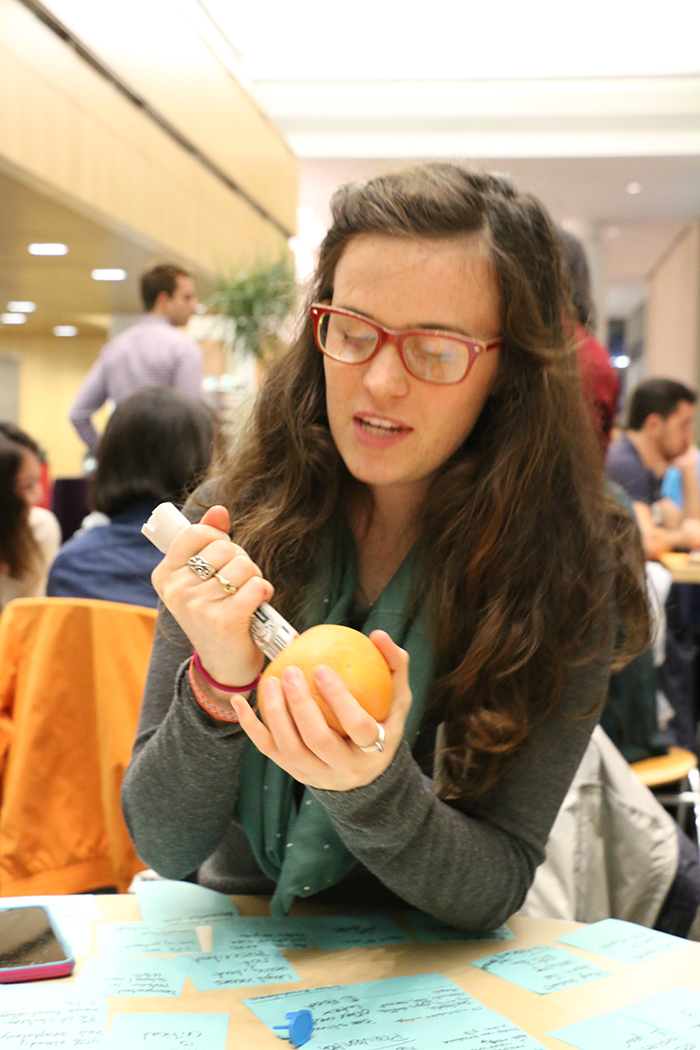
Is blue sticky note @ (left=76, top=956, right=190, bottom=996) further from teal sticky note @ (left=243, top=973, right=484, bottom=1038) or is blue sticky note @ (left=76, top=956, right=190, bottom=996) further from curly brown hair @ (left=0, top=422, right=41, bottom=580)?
curly brown hair @ (left=0, top=422, right=41, bottom=580)

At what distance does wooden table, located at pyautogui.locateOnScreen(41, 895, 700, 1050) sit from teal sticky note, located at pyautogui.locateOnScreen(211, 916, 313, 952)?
0.08 feet

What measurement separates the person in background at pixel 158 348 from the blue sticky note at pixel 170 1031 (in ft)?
12.9

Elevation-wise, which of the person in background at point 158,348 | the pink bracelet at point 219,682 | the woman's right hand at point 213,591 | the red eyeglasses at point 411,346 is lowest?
the pink bracelet at point 219,682

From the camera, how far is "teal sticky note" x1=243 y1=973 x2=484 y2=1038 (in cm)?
82

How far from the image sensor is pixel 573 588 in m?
1.16

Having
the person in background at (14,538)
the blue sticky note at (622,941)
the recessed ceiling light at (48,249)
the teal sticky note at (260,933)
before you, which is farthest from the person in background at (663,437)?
the teal sticky note at (260,933)

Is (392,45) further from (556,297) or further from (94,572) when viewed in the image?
(556,297)

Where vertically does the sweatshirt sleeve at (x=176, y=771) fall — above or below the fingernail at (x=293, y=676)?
below

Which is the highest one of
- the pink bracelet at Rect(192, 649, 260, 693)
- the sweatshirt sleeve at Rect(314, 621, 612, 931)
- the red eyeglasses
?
the red eyeglasses

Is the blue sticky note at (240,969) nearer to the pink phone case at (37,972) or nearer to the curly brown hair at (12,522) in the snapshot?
the pink phone case at (37,972)

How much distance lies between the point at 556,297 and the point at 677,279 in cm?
1379

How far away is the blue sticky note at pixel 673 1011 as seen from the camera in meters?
0.82

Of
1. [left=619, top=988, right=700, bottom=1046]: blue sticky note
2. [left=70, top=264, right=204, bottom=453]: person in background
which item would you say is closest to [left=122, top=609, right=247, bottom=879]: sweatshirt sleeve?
[left=619, top=988, right=700, bottom=1046]: blue sticky note

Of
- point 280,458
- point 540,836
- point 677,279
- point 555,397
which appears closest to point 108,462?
point 280,458
